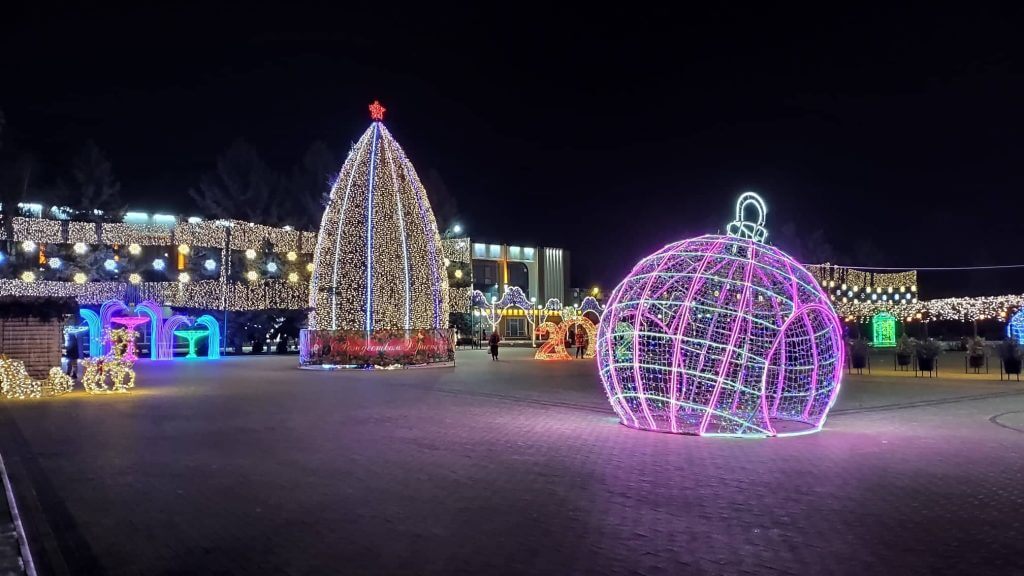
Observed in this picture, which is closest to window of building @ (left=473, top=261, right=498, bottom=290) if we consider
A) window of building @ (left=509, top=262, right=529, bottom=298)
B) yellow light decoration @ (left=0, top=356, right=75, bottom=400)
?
window of building @ (left=509, top=262, right=529, bottom=298)

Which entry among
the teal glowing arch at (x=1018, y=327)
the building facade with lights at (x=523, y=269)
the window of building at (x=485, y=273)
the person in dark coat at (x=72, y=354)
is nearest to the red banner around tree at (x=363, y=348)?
the person in dark coat at (x=72, y=354)

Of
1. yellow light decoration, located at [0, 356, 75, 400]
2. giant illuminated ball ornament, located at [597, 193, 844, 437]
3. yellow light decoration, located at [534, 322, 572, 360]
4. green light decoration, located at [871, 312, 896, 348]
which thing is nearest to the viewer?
giant illuminated ball ornament, located at [597, 193, 844, 437]

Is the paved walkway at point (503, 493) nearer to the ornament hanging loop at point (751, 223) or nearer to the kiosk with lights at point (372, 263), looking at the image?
the ornament hanging loop at point (751, 223)

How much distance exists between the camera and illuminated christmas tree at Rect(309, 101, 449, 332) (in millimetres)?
27297

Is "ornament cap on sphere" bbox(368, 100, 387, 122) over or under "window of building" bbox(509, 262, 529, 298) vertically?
over

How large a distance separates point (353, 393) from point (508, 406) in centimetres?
458

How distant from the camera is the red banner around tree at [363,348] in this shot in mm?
27609

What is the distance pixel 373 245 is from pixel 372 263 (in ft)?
2.02

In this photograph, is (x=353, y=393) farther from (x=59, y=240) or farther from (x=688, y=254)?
(x=59, y=240)

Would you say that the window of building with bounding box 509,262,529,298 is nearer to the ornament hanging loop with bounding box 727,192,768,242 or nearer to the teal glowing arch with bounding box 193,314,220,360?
the teal glowing arch with bounding box 193,314,220,360

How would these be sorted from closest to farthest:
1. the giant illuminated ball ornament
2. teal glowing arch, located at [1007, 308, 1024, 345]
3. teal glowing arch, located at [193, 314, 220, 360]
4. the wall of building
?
the giant illuminated ball ornament → the wall of building → teal glowing arch, located at [1007, 308, 1024, 345] → teal glowing arch, located at [193, 314, 220, 360]

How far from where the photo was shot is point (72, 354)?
96.7 feet

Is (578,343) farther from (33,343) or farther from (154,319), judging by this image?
(33,343)

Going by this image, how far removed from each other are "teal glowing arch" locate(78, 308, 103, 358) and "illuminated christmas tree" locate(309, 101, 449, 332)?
13.0 meters
